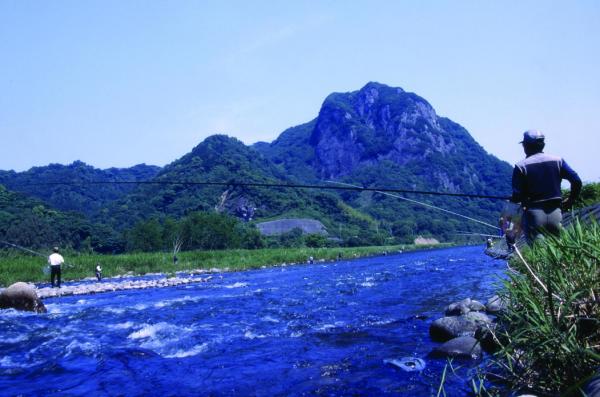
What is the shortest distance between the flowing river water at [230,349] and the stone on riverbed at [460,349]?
0.25 meters

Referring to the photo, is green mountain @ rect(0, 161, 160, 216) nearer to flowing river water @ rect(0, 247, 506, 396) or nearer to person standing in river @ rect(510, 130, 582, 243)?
flowing river water @ rect(0, 247, 506, 396)

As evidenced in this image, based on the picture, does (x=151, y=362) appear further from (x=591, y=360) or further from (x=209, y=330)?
(x=591, y=360)

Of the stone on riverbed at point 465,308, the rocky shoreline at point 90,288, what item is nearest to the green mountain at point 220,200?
the rocky shoreline at point 90,288

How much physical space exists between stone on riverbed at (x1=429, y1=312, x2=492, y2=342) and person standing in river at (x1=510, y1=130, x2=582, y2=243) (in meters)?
3.21

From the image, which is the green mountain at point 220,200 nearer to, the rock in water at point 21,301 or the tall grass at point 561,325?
the rock in water at point 21,301

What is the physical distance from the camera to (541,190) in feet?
17.0

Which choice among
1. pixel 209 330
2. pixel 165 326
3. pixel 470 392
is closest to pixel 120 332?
pixel 165 326

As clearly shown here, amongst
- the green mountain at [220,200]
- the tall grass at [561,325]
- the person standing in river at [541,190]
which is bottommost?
the tall grass at [561,325]

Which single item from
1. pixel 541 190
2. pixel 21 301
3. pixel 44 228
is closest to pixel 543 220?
pixel 541 190

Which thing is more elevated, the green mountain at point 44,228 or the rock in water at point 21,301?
the green mountain at point 44,228

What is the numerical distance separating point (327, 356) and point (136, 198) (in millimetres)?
144221

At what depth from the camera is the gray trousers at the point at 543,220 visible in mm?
5082

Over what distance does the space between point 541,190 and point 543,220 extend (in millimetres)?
331

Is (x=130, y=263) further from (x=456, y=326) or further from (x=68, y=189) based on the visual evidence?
(x=68, y=189)
